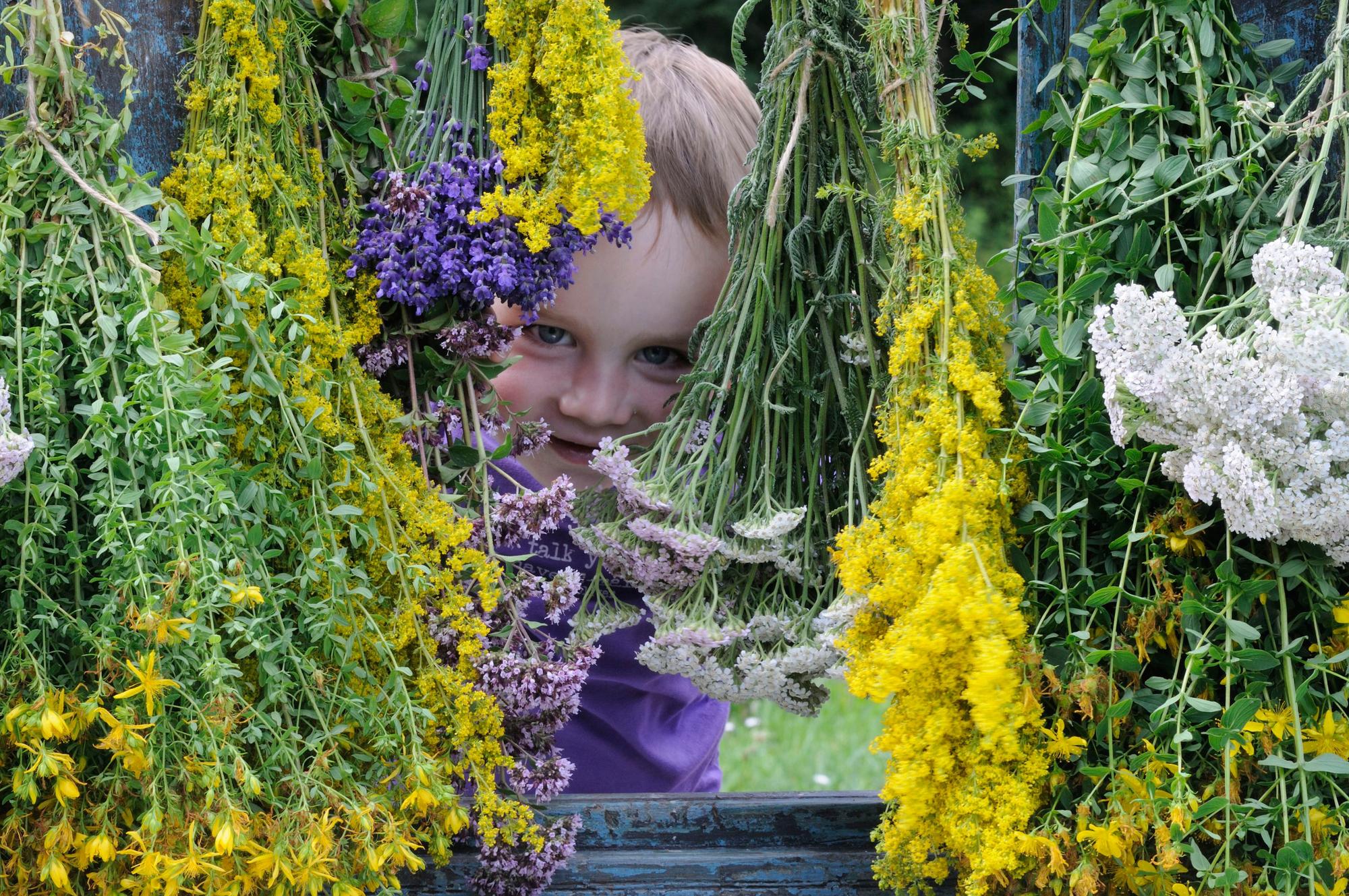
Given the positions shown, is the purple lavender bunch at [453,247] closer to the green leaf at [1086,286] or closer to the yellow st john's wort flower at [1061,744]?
the green leaf at [1086,286]

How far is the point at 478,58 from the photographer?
1104mm

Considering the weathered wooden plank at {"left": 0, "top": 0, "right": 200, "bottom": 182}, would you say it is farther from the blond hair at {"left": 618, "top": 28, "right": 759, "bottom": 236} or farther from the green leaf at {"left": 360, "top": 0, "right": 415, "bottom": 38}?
the blond hair at {"left": 618, "top": 28, "right": 759, "bottom": 236}

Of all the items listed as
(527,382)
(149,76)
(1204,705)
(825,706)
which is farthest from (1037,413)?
(825,706)

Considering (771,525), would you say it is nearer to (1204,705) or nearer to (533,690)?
(533,690)

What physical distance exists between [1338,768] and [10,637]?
0.95 m

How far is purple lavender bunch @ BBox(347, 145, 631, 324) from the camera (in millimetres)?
1037

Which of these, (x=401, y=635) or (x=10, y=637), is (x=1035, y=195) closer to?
(x=401, y=635)

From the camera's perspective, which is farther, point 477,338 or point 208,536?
point 477,338

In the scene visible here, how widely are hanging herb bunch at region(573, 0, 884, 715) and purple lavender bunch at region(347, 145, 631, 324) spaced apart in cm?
17

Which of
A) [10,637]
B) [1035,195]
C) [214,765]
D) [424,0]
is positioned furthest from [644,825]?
[424,0]

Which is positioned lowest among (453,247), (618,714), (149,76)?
(618,714)

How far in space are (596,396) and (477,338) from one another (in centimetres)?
32

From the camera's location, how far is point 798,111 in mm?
1091

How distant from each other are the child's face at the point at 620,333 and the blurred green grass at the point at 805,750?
183 cm
